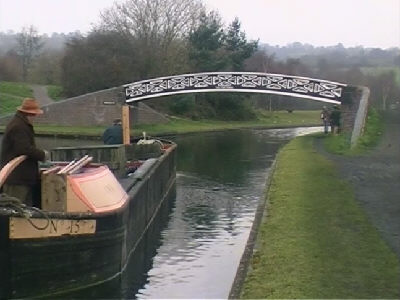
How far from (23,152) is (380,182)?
9380mm

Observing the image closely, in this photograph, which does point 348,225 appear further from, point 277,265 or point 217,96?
point 217,96

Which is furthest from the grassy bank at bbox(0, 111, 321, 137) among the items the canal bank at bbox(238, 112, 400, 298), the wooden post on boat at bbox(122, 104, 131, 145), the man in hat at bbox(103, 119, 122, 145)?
the canal bank at bbox(238, 112, 400, 298)

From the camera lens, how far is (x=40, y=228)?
31.8 feet

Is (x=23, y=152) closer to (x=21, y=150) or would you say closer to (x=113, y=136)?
(x=21, y=150)

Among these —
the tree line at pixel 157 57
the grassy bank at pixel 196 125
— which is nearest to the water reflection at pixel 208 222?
the grassy bank at pixel 196 125

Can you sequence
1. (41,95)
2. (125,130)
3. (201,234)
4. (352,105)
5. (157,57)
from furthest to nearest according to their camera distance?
(157,57) → (41,95) → (352,105) → (125,130) → (201,234)

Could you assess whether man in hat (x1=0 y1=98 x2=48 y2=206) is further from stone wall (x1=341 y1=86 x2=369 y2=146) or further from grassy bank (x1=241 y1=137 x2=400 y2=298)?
stone wall (x1=341 y1=86 x2=369 y2=146)

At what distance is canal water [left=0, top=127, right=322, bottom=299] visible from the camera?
1099 centimetres

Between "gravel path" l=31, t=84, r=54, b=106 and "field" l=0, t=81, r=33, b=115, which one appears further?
"gravel path" l=31, t=84, r=54, b=106

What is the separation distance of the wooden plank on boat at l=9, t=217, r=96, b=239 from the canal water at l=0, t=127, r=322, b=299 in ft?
3.60

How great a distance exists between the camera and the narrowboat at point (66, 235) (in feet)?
31.8

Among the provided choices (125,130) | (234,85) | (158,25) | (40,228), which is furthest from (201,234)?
(158,25)

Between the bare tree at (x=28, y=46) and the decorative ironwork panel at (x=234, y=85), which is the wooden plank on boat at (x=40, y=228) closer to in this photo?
the decorative ironwork panel at (x=234, y=85)

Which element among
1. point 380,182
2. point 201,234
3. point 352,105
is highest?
point 352,105
